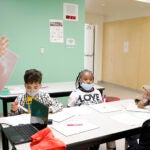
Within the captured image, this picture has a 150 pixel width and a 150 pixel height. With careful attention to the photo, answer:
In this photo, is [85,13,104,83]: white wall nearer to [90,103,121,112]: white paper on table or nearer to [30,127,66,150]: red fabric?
[90,103,121,112]: white paper on table

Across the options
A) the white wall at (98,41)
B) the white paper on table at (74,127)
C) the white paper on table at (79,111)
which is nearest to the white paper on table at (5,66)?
the white paper on table at (74,127)

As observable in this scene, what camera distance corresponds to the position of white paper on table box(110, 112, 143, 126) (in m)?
1.62

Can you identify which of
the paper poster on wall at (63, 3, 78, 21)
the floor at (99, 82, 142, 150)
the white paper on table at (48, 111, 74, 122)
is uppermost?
the paper poster on wall at (63, 3, 78, 21)

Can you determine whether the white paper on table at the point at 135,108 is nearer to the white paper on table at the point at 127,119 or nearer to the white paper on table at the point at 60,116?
the white paper on table at the point at 127,119

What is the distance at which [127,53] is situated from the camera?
19.7 ft

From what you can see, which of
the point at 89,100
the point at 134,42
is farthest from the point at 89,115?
the point at 134,42

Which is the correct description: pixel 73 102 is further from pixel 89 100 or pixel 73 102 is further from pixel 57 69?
pixel 57 69

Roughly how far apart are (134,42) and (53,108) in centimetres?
442

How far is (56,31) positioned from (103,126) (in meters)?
2.72

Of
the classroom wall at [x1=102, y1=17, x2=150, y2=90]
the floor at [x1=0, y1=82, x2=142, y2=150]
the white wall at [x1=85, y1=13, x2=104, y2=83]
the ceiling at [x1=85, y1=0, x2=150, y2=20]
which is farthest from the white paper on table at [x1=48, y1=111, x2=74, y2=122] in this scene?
the white wall at [x1=85, y1=13, x2=104, y2=83]

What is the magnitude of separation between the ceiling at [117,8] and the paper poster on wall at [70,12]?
3.06 ft

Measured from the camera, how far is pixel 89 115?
5.84ft

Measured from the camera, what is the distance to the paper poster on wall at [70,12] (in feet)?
12.9

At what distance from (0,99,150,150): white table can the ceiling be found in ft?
11.7
